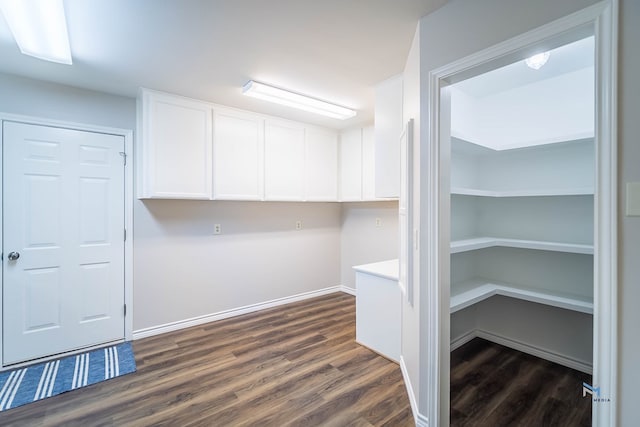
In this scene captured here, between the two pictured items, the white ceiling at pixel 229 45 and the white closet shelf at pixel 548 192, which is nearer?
the white ceiling at pixel 229 45

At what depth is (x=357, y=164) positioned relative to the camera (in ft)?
13.4

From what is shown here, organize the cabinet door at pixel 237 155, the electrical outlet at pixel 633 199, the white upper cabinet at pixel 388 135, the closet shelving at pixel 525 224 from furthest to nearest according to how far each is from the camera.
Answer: the cabinet door at pixel 237 155, the white upper cabinet at pixel 388 135, the closet shelving at pixel 525 224, the electrical outlet at pixel 633 199

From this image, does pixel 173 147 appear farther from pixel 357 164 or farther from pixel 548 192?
pixel 548 192

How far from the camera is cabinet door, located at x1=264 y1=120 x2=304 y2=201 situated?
367 centimetres

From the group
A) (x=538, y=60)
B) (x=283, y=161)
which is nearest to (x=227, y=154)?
(x=283, y=161)

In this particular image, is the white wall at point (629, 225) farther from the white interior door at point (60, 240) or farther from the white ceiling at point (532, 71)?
the white interior door at point (60, 240)

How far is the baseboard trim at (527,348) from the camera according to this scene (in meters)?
2.41

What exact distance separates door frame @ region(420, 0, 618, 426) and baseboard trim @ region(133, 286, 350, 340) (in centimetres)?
262

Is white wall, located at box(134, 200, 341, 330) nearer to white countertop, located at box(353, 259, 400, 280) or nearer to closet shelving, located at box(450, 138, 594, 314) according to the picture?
white countertop, located at box(353, 259, 400, 280)

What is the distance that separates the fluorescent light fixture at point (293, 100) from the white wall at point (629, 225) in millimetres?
2336

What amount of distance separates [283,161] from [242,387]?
250 cm

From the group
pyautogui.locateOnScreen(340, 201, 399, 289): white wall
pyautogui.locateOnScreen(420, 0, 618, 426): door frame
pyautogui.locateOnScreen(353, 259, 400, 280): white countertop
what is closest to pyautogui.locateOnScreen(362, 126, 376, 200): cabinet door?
pyautogui.locateOnScreen(340, 201, 399, 289): white wall

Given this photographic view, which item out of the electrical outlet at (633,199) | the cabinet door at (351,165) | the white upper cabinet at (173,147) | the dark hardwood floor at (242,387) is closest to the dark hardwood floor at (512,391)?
the dark hardwood floor at (242,387)

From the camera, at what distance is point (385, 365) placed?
2.54 m
